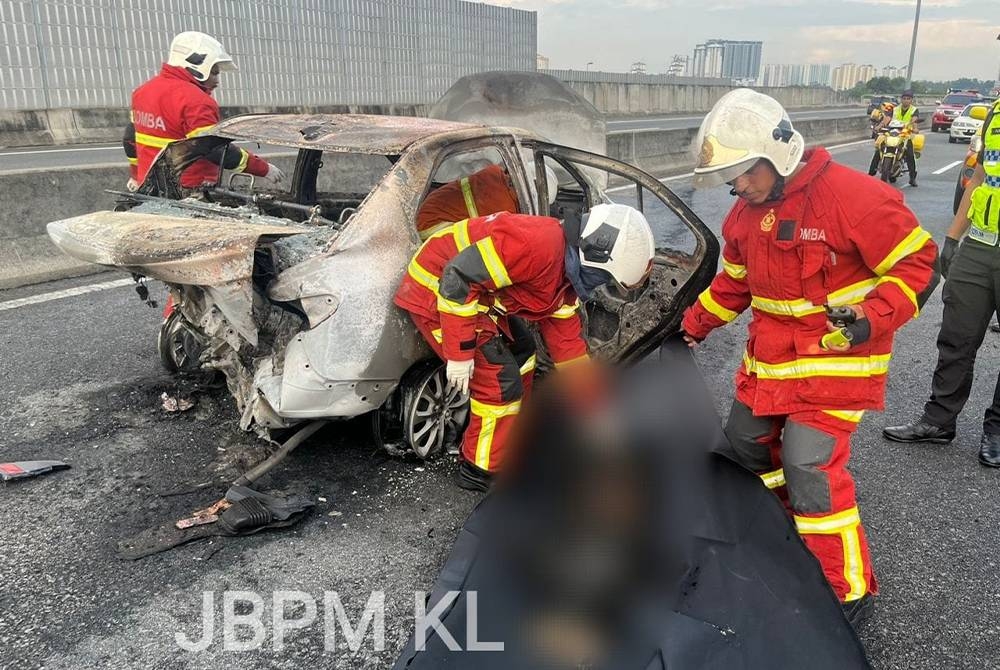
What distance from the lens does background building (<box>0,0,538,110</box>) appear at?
43.7ft

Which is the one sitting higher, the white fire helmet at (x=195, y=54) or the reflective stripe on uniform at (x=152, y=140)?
the white fire helmet at (x=195, y=54)

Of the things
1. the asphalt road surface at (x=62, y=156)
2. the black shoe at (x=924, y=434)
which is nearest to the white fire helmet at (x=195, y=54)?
the black shoe at (x=924, y=434)

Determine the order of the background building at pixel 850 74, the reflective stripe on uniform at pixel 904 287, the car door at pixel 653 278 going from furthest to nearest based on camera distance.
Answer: the background building at pixel 850 74 < the car door at pixel 653 278 < the reflective stripe on uniform at pixel 904 287

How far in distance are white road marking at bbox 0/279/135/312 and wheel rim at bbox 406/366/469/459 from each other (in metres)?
3.70

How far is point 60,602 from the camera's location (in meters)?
2.52

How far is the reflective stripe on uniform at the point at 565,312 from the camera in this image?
335 cm

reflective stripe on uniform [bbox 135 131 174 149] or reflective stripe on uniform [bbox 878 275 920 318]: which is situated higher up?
reflective stripe on uniform [bbox 135 131 174 149]

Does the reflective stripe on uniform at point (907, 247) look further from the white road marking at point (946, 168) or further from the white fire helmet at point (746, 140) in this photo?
the white road marking at point (946, 168)

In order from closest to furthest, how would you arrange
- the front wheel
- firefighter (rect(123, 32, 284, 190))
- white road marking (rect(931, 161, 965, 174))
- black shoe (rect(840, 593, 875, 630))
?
black shoe (rect(840, 593, 875, 630)) < firefighter (rect(123, 32, 284, 190)) < the front wheel < white road marking (rect(931, 161, 965, 174))

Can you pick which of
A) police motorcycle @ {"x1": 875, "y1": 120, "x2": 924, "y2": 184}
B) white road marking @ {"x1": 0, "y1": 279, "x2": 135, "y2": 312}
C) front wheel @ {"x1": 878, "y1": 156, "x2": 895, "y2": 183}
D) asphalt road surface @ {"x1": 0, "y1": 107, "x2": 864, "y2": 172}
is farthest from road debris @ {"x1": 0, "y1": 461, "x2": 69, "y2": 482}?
front wheel @ {"x1": 878, "y1": 156, "x2": 895, "y2": 183}

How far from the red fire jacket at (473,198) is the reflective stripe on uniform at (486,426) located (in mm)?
1146

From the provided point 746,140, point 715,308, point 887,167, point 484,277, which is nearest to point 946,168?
point 887,167

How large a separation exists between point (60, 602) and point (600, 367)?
256cm

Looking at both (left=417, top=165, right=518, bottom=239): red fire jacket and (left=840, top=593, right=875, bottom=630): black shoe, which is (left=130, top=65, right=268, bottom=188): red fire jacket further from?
(left=840, top=593, right=875, bottom=630): black shoe
